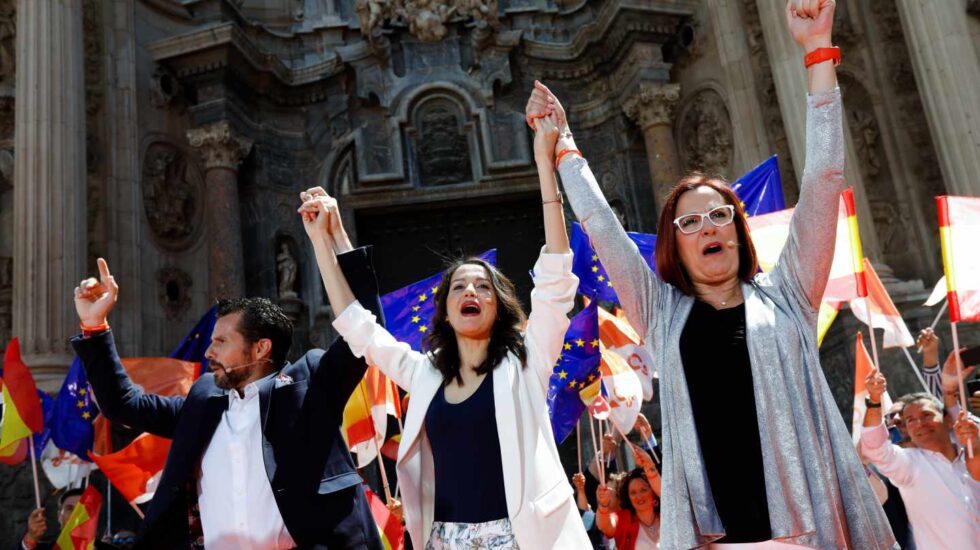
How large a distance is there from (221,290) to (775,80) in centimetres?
796

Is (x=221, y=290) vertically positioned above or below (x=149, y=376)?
above

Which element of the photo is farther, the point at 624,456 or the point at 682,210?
the point at 624,456

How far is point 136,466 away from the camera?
639 cm

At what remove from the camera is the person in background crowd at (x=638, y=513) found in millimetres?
5812

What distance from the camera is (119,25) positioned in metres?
12.8

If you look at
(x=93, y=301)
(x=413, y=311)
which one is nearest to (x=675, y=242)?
(x=93, y=301)

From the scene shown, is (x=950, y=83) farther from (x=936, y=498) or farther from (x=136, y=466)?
(x=136, y=466)

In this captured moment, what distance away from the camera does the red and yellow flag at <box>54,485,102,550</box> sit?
6941 millimetres

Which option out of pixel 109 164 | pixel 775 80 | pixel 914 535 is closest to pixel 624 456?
pixel 775 80

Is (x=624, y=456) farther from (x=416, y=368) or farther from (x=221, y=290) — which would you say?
(x=416, y=368)

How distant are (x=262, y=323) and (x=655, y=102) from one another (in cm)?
1040

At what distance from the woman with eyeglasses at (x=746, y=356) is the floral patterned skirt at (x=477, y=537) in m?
0.70

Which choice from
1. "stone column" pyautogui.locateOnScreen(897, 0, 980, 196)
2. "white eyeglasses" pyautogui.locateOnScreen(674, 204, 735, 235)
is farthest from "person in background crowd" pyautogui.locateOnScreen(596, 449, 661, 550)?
"stone column" pyautogui.locateOnScreen(897, 0, 980, 196)

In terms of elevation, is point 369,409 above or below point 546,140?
below
